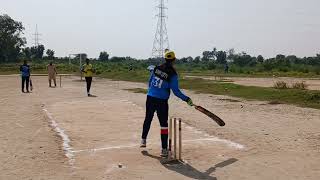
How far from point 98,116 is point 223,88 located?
580 inches

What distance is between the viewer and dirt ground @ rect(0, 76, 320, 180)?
805 centimetres

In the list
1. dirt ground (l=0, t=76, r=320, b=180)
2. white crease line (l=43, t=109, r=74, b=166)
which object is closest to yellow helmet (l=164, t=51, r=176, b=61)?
dirt ground (l=0, t=76, r=320, b=180)

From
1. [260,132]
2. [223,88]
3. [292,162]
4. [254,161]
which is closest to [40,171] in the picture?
[254,161]

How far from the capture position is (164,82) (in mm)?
9320

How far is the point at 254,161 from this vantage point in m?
8.80

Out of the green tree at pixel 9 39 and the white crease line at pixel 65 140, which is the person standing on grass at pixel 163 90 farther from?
the green tree at pixel 9 39

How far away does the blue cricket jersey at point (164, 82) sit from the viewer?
30.4 feet

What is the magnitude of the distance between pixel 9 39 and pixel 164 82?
10090 centimetres

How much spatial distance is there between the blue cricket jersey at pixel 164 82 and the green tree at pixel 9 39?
98.0m

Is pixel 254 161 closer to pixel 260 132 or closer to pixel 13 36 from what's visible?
pixel 260 132

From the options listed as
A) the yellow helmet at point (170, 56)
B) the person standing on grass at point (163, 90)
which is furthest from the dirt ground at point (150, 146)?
the yellow helmet at point (170, 56)

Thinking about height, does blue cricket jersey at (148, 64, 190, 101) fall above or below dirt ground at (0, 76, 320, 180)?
above

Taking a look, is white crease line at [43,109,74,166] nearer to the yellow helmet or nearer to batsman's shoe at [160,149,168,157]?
batsman's shoe at [160,149,168,157]

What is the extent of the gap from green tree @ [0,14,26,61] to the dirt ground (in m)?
91.1
